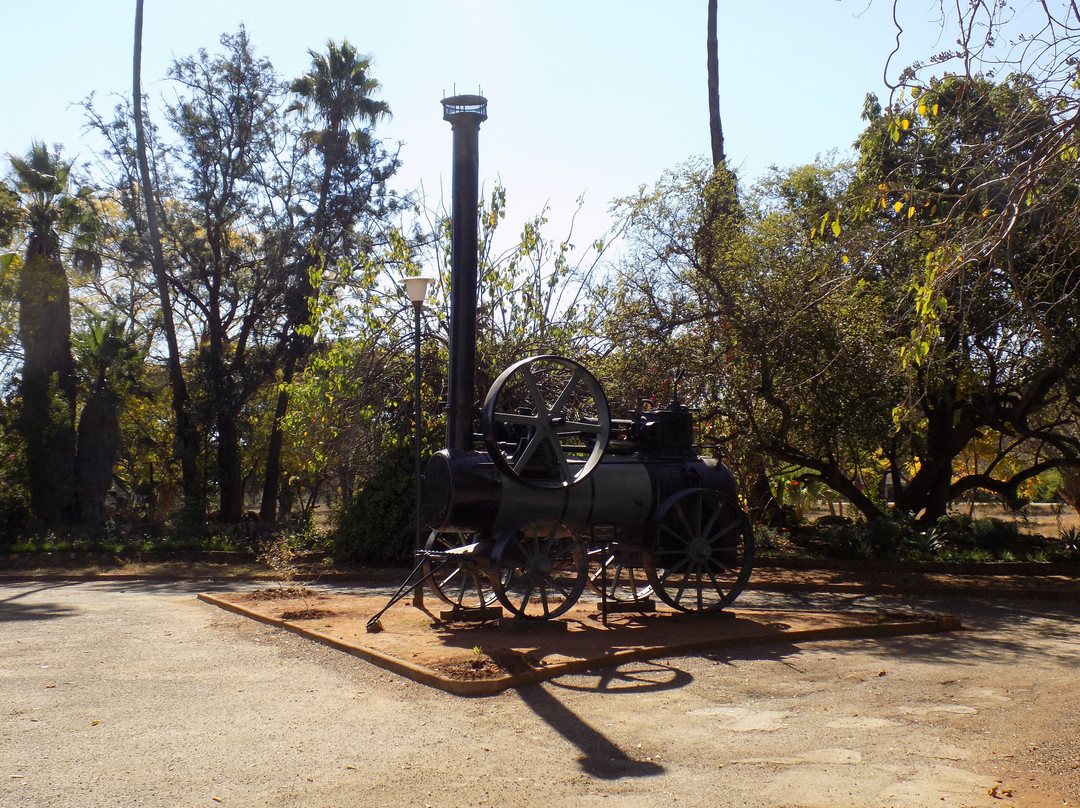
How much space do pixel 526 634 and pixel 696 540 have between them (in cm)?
206

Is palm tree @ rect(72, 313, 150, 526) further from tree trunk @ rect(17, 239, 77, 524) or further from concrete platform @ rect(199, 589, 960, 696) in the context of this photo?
concrete platform @ rect(199, 589, 960, 696)

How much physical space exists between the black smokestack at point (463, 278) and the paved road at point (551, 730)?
7.89 feet

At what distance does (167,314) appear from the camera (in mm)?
21984

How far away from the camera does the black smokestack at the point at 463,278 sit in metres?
8.77

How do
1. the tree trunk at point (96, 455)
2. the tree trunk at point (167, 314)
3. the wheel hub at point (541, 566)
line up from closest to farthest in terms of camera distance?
the wheel hub at point (541, 566) → the tree trunk at point (96, 455) → the tree trunk at point (167, 314)

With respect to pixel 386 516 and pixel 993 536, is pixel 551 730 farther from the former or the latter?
pixel 993 536

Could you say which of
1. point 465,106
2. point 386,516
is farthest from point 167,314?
point 465,106

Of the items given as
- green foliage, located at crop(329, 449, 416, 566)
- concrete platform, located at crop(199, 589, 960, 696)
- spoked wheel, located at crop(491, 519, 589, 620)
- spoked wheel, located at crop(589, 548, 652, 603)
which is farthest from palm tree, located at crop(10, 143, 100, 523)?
spoked wheel, located at crop(491, 519, 589, 620)

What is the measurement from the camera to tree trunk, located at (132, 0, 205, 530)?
21781mm

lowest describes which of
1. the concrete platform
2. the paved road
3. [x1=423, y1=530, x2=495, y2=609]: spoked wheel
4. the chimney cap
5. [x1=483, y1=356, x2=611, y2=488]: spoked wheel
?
the paved road

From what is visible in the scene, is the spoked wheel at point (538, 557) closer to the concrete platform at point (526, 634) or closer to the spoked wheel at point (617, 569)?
the concrete platform at point (526, 634)

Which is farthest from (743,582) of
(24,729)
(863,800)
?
(24,729)

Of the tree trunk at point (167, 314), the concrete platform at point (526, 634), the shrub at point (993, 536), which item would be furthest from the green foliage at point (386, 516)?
the shrub at point (993, 536)

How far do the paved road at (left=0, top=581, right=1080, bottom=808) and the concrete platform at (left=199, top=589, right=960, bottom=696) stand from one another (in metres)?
0.18
